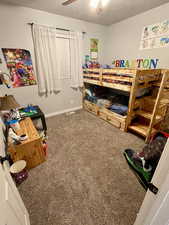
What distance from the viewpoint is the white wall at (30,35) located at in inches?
83.5

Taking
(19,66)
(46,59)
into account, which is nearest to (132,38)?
(46,59)

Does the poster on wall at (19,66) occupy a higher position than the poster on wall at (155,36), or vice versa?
the poster on wall at (155,36)

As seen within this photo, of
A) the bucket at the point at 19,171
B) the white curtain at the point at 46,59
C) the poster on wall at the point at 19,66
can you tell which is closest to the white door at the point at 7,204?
the bucket at the point at 19,171

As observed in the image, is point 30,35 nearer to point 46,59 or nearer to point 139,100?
point 46,59

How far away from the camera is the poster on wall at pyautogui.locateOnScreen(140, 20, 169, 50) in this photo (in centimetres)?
221

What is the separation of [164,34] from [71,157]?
298 centimetres

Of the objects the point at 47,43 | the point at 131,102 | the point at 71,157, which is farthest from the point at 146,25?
the point at 71,157

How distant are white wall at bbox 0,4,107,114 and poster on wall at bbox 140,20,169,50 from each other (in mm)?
1310

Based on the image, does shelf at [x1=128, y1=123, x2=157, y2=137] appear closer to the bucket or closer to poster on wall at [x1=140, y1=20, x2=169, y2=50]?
poster on wall at [x1=140, y1=20, x2=169, y2=50]

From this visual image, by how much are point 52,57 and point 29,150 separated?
7.19ft

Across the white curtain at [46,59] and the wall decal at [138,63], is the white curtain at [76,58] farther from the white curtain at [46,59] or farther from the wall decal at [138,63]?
the wall decal at [138,63]

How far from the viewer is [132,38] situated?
279 cm

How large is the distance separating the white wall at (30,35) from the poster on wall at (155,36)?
4.30ft

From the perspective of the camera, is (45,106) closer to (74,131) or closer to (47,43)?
(74,131)
